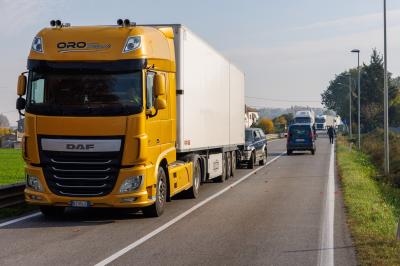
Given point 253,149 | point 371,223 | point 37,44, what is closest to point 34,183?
point 37,44

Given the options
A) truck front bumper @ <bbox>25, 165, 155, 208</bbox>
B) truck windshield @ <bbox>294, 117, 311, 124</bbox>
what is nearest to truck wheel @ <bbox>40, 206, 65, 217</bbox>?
truck front bumper @ <bbox>25, 165, 155, 208</bbox>

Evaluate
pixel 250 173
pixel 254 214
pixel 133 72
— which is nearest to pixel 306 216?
pixel 254 214

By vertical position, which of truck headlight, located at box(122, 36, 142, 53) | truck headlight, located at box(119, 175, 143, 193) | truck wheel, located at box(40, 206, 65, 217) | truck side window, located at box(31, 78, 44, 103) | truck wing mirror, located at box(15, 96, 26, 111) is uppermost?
truck headlight, located at box(122, 36, 142, 53)

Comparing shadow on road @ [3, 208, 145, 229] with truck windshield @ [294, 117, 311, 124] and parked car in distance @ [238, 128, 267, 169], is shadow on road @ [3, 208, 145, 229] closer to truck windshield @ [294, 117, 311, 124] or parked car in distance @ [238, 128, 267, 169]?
parked car in distance @ [238, 128, 267, 169]

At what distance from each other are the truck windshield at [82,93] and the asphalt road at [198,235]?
2082 mm

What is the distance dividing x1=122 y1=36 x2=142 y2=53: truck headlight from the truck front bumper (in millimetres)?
2145

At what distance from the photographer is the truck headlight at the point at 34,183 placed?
1152 centimetres

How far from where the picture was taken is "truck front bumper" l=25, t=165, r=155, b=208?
1136cm

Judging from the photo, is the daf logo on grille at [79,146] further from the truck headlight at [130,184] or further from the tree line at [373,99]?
the tree line at [373,99]

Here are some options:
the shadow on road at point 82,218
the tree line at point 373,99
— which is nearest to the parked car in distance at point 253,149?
the shadow on road at point 82,218

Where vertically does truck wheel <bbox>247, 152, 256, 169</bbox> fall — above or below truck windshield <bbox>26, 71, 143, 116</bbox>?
below

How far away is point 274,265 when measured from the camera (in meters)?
8.03

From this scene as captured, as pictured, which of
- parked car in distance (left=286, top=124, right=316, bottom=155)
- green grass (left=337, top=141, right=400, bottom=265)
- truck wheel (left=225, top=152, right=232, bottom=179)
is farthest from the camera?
parked car in distance (left=286, top=124, right=316, bottom=155)

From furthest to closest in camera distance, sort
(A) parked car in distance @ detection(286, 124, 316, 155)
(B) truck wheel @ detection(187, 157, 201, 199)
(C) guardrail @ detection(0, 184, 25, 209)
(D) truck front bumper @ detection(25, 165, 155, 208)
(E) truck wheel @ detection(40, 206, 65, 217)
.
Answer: (A) parked car in distance @ detection(286, 124, 316, 155) → (B) truck wheel @ detection(187, 157, 201, 199) → (C) guardrail @ detection(0, 184, 25, 209) → (E) truck wheel @ detection(40, 206, 65, 217) → (D) truck front bumper @ detection(25, 165, 155, 208)
